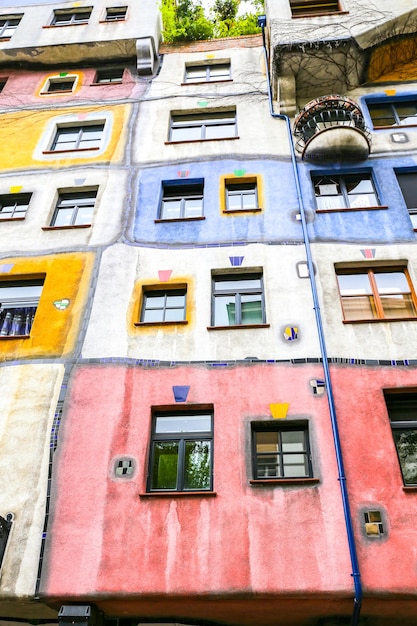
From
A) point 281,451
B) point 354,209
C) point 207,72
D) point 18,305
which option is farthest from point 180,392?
point 207,72

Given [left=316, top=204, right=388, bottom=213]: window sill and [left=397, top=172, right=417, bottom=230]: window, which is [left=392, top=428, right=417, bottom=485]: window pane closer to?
[left=397, top=172, right=417, bottom=230]: window

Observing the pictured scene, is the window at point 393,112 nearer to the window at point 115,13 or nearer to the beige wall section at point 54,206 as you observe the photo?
the beige wall section at point 54,206

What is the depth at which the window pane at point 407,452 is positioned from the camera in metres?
8.41

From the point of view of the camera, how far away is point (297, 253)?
Result: 1120cm

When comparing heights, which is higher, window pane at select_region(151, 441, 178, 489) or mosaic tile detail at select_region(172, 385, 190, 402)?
mosaic tile detail at select_region(172, 385, 190, 402)

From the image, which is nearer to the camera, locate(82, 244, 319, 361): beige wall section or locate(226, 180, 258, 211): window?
locate(82, 244, 319, 361): beige wall section

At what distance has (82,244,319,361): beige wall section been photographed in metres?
9.87

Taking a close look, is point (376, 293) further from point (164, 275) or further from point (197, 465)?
point (197, 465)

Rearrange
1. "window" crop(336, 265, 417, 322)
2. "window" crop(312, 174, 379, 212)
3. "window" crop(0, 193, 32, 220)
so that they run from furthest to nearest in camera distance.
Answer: "window" crop(0, 193, 32, 220), "window" crop(312, 174, 379, 212), "window" crop(336, 265, 417, 322)

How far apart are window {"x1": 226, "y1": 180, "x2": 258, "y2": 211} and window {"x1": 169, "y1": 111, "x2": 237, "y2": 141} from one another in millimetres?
2115

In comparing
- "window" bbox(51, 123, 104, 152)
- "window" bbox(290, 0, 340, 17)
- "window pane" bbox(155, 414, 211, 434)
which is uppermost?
"window" bbox(290, 0, 340, 17)

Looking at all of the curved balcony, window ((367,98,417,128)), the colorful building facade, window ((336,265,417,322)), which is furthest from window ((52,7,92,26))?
window ((336,265,417,322))

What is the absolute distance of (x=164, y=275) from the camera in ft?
36.5

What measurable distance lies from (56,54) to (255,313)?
12187 mm
